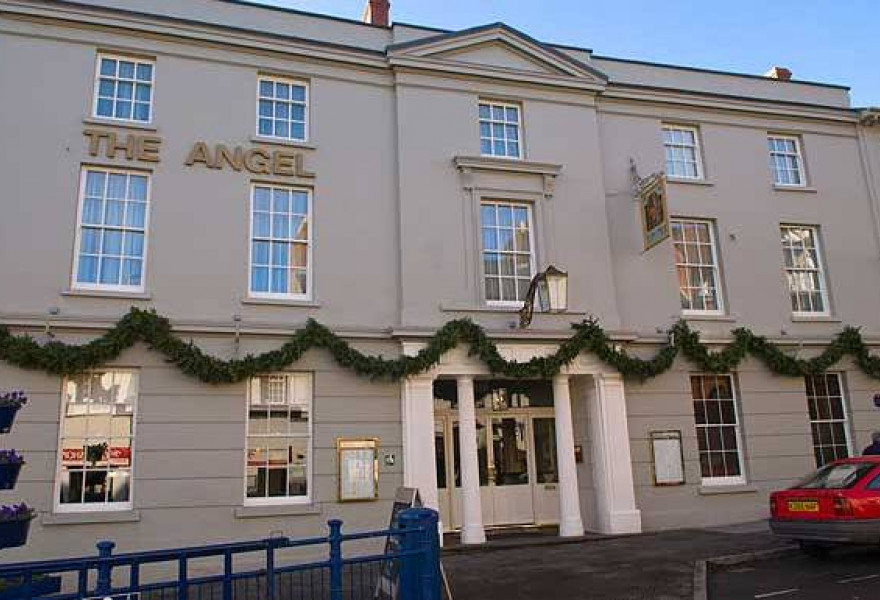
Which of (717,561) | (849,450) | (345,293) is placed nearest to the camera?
(717,561)

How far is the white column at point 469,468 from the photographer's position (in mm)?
13438

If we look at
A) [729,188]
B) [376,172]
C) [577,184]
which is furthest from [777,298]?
[376,172]

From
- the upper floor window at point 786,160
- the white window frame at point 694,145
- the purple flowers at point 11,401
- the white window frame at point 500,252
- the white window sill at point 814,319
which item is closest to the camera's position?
the purple flowers at point 11,401

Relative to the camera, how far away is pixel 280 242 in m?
13.8

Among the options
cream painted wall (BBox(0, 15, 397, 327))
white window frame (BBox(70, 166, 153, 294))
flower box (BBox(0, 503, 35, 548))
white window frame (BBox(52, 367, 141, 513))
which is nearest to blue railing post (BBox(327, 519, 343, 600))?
flower box (BBox(0, 503, 35, 548))

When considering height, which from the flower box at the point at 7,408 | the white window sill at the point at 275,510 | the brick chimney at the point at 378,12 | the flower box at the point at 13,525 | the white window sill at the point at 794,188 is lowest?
the white window sill at the point at 275,510

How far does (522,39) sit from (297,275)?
289 inches

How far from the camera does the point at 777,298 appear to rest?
55.0 feet

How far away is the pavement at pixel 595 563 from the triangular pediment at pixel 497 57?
9685 mm

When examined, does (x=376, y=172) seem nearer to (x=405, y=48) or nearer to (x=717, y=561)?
(x=405, y=48)

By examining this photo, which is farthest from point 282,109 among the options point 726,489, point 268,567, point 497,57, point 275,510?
point 726,489

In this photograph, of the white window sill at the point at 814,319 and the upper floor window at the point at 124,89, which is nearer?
the upper floor window at the point at 124,89

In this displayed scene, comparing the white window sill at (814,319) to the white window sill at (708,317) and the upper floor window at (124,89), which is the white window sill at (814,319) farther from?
the upper floor window at (124,89)

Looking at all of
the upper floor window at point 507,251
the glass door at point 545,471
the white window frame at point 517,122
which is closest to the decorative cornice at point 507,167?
the white window frame at point 517,122
